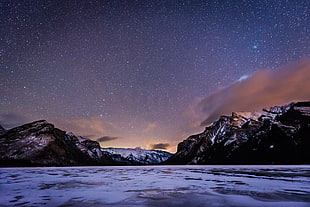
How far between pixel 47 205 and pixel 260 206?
27.9 ft

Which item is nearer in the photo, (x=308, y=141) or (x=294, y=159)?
(x=294, y=159)

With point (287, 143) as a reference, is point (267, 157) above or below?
below

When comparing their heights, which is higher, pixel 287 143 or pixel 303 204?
pixel 287 143

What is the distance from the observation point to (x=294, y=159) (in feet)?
549

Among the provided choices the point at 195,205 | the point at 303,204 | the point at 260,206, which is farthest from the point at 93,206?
the point at 303,204

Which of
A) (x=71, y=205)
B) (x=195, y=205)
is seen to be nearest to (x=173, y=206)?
(x=195, y=205)

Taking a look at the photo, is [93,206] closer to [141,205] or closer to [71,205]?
[71,205]

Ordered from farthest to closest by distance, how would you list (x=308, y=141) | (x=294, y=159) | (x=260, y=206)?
(x=308, y=141), (x=294, y=159), (x=260, y=206)

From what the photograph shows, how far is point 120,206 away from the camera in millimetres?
8305

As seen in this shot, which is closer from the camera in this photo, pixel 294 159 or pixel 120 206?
pixel 120 206

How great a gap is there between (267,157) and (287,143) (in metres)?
23.3

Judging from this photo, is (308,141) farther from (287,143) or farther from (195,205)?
(195,205)

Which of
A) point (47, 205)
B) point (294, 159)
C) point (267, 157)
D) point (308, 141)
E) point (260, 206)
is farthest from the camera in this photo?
point (267, 157)

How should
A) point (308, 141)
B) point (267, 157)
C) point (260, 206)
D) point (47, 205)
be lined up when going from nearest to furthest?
point (260, 206), point (47, 205), point (308, 141), point (267, 157)
